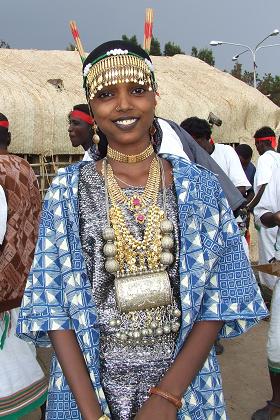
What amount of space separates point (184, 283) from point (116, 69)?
0.67 metres

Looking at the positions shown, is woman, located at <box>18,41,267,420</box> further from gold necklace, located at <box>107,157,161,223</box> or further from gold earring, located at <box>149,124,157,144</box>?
gold earring, located at <box>149,124,157,144</box>

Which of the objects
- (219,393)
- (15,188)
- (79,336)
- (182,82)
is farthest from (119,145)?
(182,82)

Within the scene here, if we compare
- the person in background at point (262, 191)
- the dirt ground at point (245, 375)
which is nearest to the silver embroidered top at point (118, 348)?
the dirt ground at point (245, 375)

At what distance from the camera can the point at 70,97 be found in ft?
22.3

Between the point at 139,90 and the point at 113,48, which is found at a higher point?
the point at 113,48

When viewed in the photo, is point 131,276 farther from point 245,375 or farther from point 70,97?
point 70,97

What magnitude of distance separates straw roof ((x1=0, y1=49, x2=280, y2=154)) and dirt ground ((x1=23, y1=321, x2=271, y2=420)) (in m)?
2.82

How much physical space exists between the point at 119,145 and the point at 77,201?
0.23 m

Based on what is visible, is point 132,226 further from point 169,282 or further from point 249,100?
point 249,100

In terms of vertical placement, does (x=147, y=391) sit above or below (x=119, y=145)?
below

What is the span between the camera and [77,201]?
1721 millimetres

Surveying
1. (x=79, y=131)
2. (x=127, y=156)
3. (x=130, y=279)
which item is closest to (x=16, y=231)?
(x=79, y=131)

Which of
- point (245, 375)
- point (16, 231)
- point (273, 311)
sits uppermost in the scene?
point (16, 231)

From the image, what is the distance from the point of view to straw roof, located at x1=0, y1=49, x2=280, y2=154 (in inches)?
250
